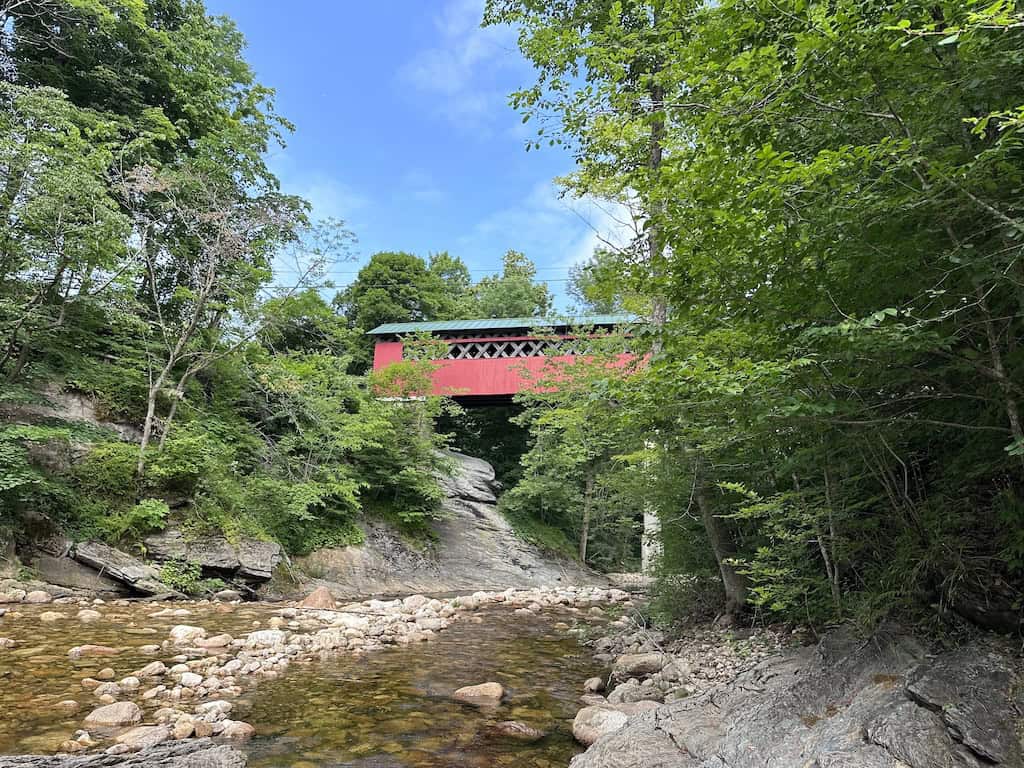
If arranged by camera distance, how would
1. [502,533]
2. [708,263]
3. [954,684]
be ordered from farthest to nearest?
1. [502,533]
2. [708,263]
3. [954,684]

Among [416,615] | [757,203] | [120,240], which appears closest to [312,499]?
[416,615]

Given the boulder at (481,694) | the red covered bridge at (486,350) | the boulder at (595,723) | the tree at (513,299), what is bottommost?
the boulder at (481,694)

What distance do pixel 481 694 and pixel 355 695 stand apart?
3.48 ft

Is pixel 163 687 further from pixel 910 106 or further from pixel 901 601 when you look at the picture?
pixel 910 106

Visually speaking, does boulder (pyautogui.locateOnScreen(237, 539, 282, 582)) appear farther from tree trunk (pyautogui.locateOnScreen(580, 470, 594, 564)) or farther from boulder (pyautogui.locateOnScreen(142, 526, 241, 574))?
tree trunk (pyautogui.locateOnScreen(580, 470, 594, 564))

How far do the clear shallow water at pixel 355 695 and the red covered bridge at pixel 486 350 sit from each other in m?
12.3

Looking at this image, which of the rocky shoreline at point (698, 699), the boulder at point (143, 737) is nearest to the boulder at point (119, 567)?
the rocky shoreline at point (698, 699)

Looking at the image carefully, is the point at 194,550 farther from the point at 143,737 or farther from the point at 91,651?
the point at 143,737

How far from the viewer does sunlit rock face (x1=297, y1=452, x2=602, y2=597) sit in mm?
12633

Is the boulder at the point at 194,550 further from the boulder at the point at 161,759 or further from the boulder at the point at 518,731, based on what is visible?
the boulder at the point at 518,731

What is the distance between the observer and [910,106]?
2387 millimetres

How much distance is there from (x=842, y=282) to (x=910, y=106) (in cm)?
A: 76

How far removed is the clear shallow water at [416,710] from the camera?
140 inches

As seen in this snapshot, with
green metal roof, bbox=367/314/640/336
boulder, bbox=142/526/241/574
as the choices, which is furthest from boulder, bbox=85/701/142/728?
green metal roof, bbox=367/314/640/336
